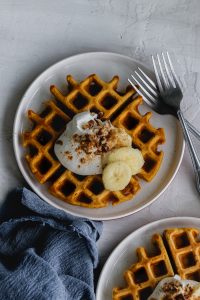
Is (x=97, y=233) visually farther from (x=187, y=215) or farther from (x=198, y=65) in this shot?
(x=198, y=65)

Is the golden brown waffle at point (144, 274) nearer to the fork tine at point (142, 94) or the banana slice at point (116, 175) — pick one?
the banana slice at point (116, 175)

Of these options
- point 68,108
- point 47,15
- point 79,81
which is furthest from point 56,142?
point 47,15

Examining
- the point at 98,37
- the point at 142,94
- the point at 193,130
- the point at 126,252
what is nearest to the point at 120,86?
the point at 142,94

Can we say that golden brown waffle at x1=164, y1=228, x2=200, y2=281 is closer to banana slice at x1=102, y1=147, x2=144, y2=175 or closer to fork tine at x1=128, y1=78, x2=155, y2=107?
banana slice at x1=102, y1=147, x2=144, y2=175

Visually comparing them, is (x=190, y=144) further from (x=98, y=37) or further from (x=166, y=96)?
(x=98, y=37)

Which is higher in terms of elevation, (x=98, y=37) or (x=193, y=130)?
(x=98, y=37)

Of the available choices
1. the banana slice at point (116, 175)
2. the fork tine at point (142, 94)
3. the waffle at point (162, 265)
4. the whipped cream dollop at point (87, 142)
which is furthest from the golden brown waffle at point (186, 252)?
the fork tine at point (142, 94)

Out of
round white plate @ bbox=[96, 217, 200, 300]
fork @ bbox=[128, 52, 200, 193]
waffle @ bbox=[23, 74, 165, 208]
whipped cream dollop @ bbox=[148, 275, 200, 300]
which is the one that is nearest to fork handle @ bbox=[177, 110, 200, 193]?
fork @ bbox=[128, 52, 200, 193]
